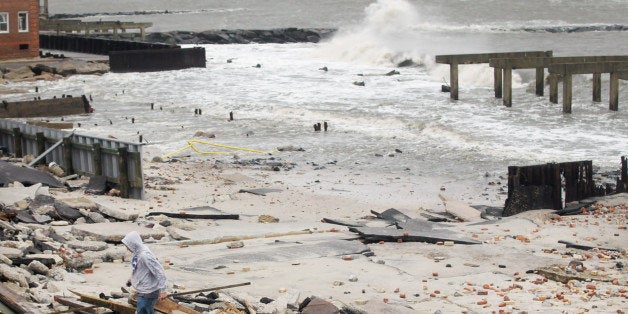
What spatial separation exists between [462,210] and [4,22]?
128 ft

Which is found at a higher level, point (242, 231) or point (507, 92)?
point (507, 92)

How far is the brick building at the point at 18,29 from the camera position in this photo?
54031 mm

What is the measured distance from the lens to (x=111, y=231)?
16.9 meters

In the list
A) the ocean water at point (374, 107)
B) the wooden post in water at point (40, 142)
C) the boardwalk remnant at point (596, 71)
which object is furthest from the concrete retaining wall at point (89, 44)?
the wooden post in water at point (40, 142)

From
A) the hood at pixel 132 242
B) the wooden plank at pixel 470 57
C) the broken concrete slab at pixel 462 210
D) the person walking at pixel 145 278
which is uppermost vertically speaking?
the wooden plank at pixel 470 57

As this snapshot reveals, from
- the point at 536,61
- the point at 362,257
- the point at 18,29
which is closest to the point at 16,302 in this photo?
the point at 362,257

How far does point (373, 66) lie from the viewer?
201 feet

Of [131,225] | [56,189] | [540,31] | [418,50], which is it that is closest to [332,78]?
[418,50]

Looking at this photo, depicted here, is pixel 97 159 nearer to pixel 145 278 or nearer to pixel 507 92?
pixel 145 278

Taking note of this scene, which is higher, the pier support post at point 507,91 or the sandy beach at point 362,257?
the pier support post at point 507,91

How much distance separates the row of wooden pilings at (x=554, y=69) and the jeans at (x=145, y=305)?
28.3m

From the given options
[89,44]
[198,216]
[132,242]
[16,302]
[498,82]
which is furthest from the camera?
[89,44]

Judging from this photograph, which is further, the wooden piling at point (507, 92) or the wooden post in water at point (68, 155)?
the wooden piling at point (507, 92)

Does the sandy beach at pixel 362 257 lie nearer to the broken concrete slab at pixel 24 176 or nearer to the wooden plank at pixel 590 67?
the broken concrete slab at pixel 24 176
